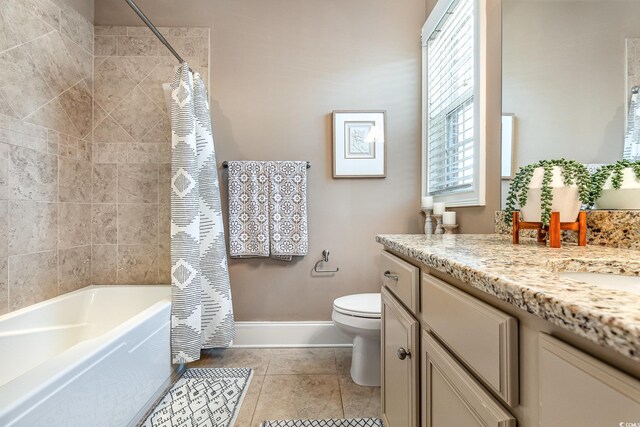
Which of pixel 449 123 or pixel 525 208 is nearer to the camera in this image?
pixel 525 208

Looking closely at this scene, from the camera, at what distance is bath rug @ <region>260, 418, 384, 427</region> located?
1.36 metres

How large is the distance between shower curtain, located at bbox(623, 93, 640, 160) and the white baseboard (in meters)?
1.82

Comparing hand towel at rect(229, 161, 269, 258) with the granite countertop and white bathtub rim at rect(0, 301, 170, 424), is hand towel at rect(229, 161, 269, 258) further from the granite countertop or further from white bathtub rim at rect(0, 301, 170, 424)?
the granite countertop

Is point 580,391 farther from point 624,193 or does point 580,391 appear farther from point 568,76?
point 568,76

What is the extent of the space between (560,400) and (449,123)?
5.73ft

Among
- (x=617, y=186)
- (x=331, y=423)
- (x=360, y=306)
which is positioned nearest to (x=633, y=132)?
(x=617, y=186)

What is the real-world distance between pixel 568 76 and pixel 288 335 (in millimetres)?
2076

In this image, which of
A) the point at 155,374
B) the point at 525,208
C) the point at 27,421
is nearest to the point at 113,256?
the point at 155,374

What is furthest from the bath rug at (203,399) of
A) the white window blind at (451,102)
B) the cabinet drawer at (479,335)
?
the white window blind at (451,102)

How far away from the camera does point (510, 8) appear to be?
126cm

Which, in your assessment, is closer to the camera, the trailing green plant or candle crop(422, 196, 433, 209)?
the trailing green plant

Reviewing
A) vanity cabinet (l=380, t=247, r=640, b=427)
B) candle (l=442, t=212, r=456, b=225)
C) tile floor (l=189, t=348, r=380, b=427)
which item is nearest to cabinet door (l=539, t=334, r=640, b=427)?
vanity cabinet (l=380, t=247, r=640, b=427)

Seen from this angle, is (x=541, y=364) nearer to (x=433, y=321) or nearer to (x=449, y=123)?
(x=433, y=321)

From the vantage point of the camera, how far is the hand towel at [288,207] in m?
2.04
